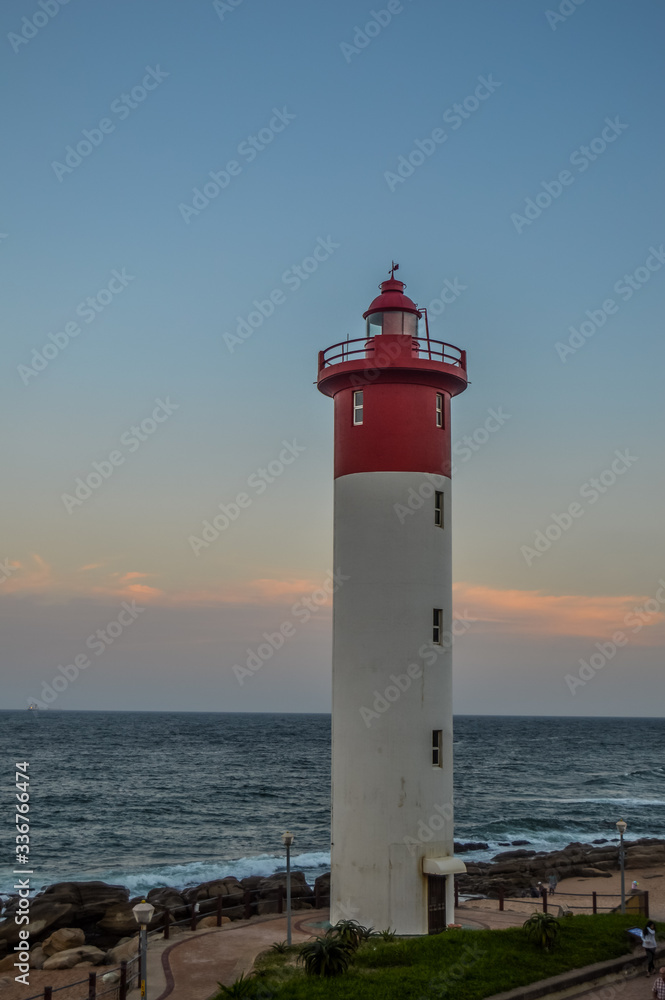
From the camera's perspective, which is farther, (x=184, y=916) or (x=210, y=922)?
(x=184, y=916)

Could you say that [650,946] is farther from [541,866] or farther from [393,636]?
[541,866]

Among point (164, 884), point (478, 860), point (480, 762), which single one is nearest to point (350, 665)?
point (164, 884)

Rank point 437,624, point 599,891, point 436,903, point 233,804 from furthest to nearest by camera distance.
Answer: point 233,804, point 599,891, point 437,624, point 436,903

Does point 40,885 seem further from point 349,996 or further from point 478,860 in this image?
point 349,996

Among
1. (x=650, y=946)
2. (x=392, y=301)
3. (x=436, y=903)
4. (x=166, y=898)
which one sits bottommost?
(x=166, y=898)

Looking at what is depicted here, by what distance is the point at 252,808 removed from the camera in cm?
5959

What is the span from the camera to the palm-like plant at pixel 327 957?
50.3 ft

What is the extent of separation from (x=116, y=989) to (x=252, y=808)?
143ft

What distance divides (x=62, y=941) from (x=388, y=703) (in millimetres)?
12696

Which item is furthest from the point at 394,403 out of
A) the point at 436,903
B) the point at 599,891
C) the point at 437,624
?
the point at 599,891

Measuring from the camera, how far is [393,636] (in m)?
19.6

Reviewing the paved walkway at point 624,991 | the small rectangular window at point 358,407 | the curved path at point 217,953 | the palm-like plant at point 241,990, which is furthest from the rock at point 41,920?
the small rectangular window at point 358,407

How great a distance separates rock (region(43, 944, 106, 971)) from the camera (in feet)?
73.6

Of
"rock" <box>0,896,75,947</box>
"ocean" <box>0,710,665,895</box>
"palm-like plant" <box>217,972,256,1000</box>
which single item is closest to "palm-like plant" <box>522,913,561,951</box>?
"palm-like plant" <box>217,972,256,1000</box>
